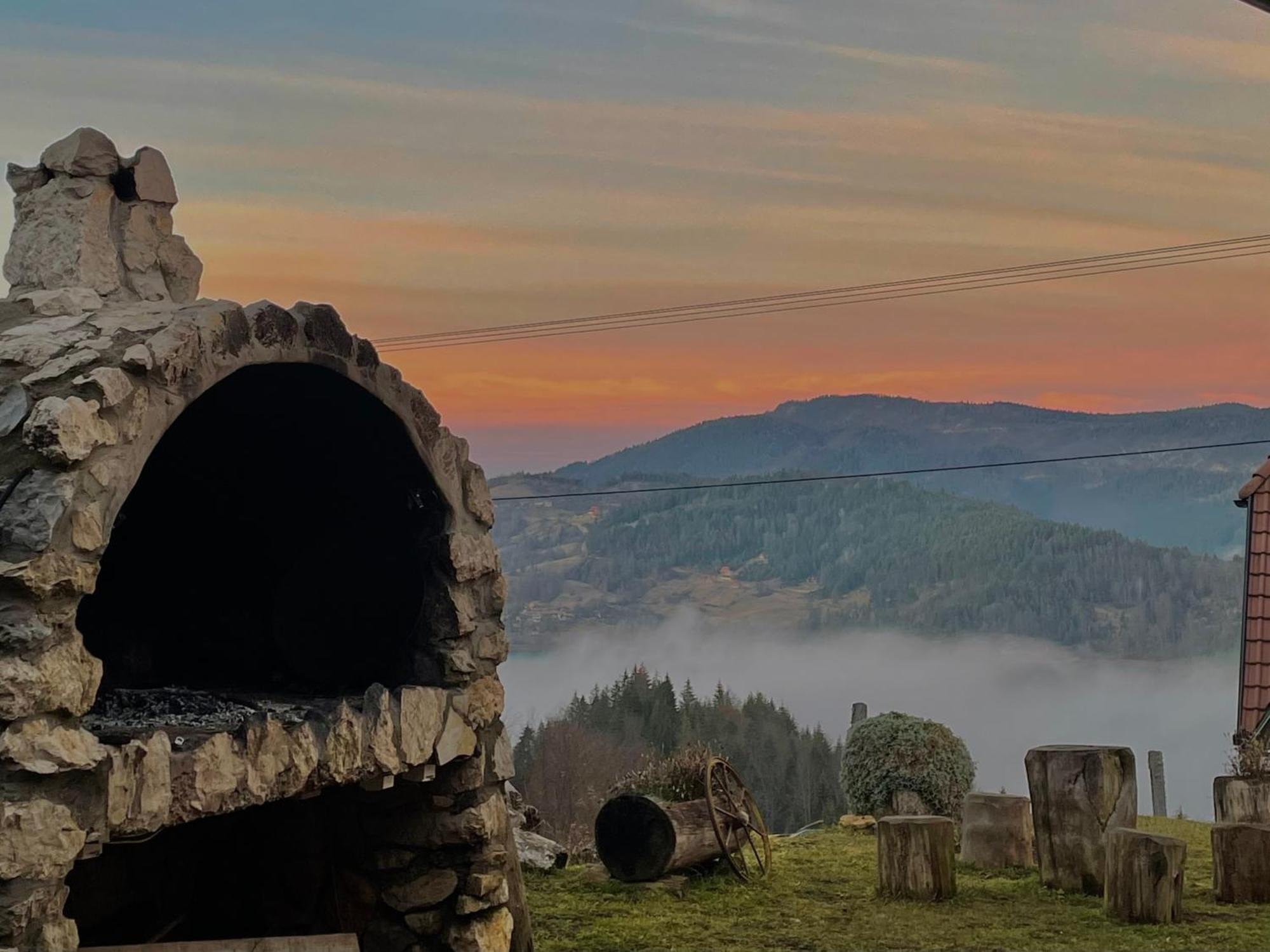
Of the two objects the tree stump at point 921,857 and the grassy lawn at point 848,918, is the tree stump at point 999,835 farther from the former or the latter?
the tree stump at point 921,857

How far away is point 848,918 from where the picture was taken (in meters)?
8.56

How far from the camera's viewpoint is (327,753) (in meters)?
5.60

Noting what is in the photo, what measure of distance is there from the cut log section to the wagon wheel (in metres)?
0.21

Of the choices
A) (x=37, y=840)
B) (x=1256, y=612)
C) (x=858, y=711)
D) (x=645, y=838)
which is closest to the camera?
(x=37, y=840)

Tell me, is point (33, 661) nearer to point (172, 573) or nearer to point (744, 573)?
point (172, 573)

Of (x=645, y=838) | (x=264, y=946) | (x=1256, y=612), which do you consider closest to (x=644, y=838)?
(x=645, y=838)

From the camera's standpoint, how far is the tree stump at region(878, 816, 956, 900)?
8.82 metres

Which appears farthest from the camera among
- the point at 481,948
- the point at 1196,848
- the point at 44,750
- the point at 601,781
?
the point at 601,781

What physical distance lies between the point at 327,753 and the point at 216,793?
0.62 meters

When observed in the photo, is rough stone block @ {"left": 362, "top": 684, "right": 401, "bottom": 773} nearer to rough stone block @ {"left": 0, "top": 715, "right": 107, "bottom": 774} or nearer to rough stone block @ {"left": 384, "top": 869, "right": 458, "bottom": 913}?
rough stone block @ {"left": 384, "top": 869, "right": 458, "bottom": 913}

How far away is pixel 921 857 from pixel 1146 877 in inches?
55.5

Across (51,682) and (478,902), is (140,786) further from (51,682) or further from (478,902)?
(478,902)

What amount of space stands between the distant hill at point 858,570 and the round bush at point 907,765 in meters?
15.0

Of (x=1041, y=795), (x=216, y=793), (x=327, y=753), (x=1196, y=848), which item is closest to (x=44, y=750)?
(x=216, y=793)
